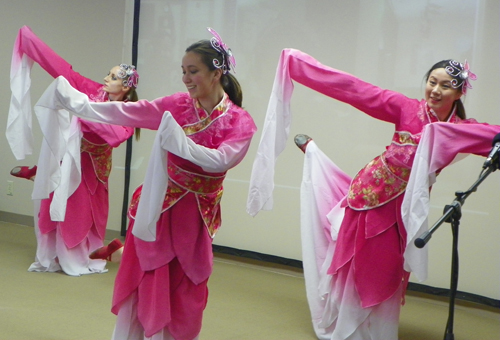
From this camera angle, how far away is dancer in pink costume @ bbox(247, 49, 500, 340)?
2.66 m

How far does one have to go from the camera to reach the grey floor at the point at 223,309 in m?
3.17

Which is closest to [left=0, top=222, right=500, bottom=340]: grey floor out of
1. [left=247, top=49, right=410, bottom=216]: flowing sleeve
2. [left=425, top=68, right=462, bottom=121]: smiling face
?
[left=247, top=49, right=410, bottom=216]: flowing sleeve

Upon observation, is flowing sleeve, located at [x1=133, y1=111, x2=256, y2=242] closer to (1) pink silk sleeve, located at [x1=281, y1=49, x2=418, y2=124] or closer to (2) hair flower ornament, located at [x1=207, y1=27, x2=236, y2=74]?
(2) hair flower ornament, located at [x1=207, y1=27, x2=236, y2=74]

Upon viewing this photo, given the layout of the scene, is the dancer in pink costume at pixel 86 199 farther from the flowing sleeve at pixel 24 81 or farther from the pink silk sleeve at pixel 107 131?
the flowing sleeve at pixel 24 81

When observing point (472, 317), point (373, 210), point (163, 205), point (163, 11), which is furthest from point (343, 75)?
point (163, 11)

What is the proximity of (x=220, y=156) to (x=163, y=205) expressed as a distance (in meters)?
0.32

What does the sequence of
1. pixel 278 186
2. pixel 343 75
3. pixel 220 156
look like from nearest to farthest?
pixel 220 156 → pixel 343 75 → pixel 278 186

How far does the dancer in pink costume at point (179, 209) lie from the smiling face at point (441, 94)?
2.92 feet

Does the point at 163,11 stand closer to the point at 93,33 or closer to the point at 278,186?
the point at 93,33

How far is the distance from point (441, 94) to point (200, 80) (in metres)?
1.10

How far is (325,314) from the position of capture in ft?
10.4

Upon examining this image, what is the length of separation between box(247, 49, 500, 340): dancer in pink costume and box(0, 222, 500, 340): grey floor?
1.52ft

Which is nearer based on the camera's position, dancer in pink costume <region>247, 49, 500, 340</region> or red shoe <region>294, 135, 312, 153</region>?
dancer in pink costume <region>247, 49, 500, 340</region>

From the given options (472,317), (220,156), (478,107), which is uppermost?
(478,107)
